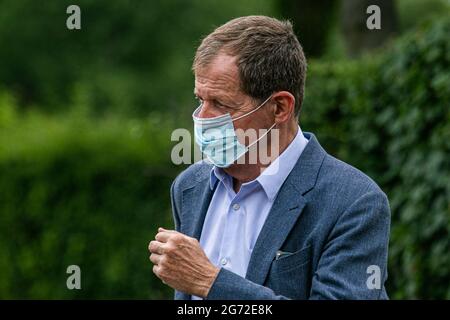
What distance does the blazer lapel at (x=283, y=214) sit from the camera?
3045 millimetres

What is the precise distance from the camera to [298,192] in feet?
10.2

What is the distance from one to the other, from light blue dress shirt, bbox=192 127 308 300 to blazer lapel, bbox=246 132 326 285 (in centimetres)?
4

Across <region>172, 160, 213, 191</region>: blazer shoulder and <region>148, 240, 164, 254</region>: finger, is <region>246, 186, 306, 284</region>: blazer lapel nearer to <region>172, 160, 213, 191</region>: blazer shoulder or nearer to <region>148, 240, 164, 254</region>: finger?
<region>148, 240, 164, 254</region>: finger

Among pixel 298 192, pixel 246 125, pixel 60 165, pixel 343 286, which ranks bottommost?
pixel 60 165

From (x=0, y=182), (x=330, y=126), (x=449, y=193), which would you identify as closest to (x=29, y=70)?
(x=0, y=182)

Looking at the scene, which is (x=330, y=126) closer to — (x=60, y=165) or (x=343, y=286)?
(x=60, y=165)

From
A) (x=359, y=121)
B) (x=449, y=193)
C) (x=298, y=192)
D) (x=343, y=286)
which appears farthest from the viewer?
(x=359, y=121)

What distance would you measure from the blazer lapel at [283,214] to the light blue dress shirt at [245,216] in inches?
1.6

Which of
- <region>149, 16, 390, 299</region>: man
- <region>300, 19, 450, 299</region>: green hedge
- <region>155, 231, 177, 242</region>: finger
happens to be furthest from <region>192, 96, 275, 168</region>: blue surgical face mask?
<region>300, 19, 450, 299</region>: green hedge

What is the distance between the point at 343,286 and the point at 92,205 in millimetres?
5978

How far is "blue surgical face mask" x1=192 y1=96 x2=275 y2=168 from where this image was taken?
3.19 meters

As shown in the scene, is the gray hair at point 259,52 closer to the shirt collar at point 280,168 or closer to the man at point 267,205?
the man at point 267,205

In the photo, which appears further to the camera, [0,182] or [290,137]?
[0,182]

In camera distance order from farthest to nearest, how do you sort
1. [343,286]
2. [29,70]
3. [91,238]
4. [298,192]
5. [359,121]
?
[29,70], [91,238], [359,121], [298,192], [343,286]
